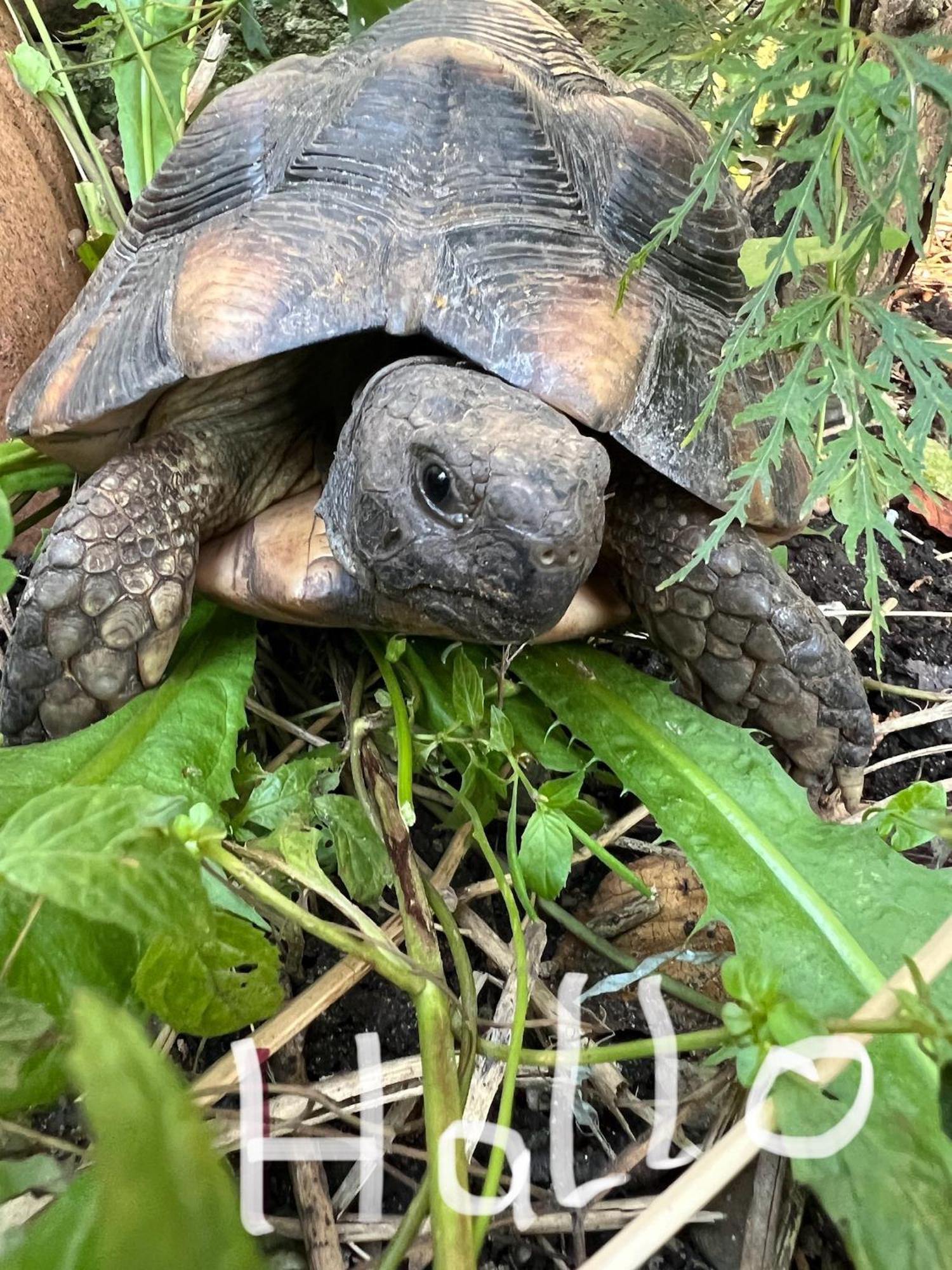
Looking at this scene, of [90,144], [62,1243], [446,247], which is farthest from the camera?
[90,144]

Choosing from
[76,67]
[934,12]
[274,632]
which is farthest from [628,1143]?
[76,67]

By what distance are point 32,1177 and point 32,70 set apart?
240 cm

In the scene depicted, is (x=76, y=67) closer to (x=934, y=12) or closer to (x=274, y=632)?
(x=274, y=632)

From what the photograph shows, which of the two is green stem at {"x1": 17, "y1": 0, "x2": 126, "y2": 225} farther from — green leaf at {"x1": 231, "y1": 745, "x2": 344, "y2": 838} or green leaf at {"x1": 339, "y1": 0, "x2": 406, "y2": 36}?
green leaf at {"x1": 231, "y1": 745, "x2": 344, "y2": 838}

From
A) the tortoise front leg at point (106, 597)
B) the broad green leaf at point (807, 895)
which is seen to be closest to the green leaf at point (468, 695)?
the broad green leaf at point (807, 895)

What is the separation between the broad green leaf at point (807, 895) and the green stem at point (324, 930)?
32 cm

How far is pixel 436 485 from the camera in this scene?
110cm

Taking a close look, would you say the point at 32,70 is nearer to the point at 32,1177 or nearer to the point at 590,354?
the point at 590,354

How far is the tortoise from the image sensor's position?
1144 millimetres

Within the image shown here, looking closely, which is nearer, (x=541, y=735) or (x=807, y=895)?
(x=807, y=895)

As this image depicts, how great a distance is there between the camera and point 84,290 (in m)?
1.62

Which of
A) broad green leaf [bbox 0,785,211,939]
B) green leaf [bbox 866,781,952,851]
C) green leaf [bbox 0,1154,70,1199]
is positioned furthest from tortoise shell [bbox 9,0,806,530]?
green leaf [bbox 0,1154,70,1199]

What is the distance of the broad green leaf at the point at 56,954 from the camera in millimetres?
799

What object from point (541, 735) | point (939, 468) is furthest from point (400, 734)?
point (939, 468)
